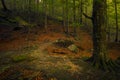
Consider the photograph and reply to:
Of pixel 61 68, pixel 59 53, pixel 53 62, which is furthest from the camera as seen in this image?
pixel 59 53

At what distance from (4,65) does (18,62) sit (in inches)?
36.5

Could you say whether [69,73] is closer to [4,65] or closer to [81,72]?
[81,72]

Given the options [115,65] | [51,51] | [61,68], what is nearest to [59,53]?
[51,51]

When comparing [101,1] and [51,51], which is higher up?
[101,1]

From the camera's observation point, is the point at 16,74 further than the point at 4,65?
No

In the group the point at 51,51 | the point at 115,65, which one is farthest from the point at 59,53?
the point at 115,65

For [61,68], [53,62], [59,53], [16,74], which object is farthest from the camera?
[59,53]

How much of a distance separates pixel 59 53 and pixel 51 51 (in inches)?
31.5

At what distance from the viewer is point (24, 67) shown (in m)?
10.1

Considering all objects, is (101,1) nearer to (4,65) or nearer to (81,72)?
(81,72)

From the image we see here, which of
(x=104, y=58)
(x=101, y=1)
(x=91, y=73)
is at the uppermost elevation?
(x=101, y=1)

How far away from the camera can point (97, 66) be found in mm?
10305

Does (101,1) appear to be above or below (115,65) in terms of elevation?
above

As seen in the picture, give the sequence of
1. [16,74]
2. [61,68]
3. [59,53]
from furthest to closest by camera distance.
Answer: [59,53], [61,68], [16,74]
